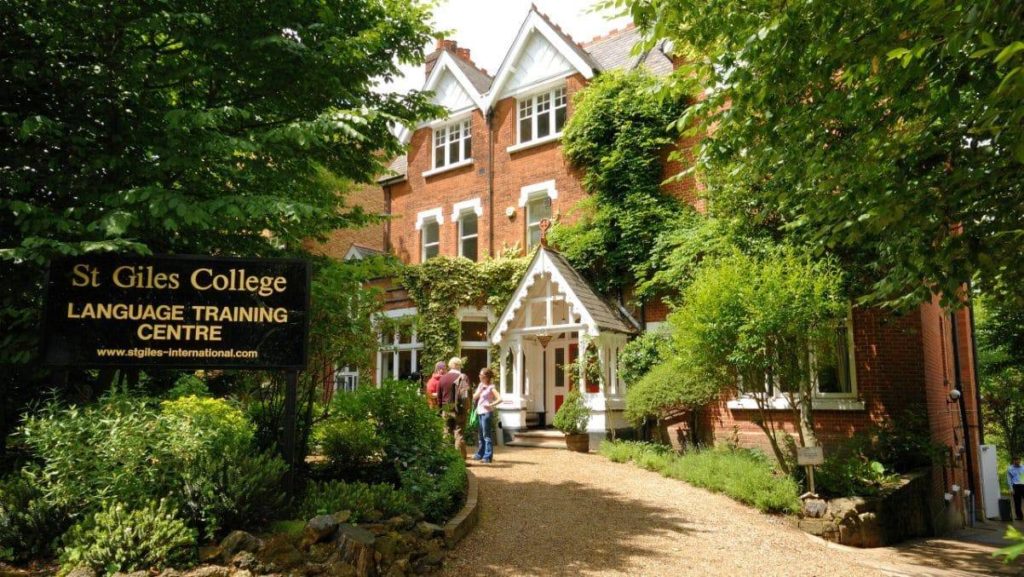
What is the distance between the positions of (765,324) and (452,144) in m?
13.4

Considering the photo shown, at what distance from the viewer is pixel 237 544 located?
5398 millimetres

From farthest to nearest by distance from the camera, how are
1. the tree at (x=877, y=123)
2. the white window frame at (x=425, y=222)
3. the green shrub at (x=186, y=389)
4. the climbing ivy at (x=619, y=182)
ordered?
the white window frame at (x=425, y=222)
the climbing ivy at (x=619, y=182)
the green shrub at (x=186, y=389)
the tree at (x=877, y=123)

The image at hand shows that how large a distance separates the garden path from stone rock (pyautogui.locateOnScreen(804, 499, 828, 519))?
1.25 feet

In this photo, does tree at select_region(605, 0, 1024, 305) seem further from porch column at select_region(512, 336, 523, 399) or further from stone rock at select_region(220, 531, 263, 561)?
porch column at select_region(512, 336, 523, 399)

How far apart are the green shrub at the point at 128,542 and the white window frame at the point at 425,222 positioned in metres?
15.0

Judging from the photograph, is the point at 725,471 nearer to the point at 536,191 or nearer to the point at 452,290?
the point at 452,290

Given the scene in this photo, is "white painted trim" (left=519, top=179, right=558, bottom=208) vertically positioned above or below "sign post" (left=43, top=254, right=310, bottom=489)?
above

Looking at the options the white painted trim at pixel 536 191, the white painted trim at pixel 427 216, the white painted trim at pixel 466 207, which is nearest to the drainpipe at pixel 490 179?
the white painted trim at pixel 466 207

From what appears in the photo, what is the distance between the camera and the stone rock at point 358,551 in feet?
18.0

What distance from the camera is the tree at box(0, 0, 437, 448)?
20.9 feet

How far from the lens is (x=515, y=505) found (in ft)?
27.8

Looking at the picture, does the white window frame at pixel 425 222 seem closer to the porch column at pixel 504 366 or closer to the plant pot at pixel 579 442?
the porch column at pixel 504 366

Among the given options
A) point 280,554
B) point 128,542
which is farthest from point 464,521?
→ point 128,542

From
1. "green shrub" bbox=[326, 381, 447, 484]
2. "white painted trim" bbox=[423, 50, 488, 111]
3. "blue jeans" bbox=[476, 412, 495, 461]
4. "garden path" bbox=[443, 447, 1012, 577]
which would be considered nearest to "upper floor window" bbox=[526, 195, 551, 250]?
"white painted trim" bbox=[423, 50, 488, 111]
